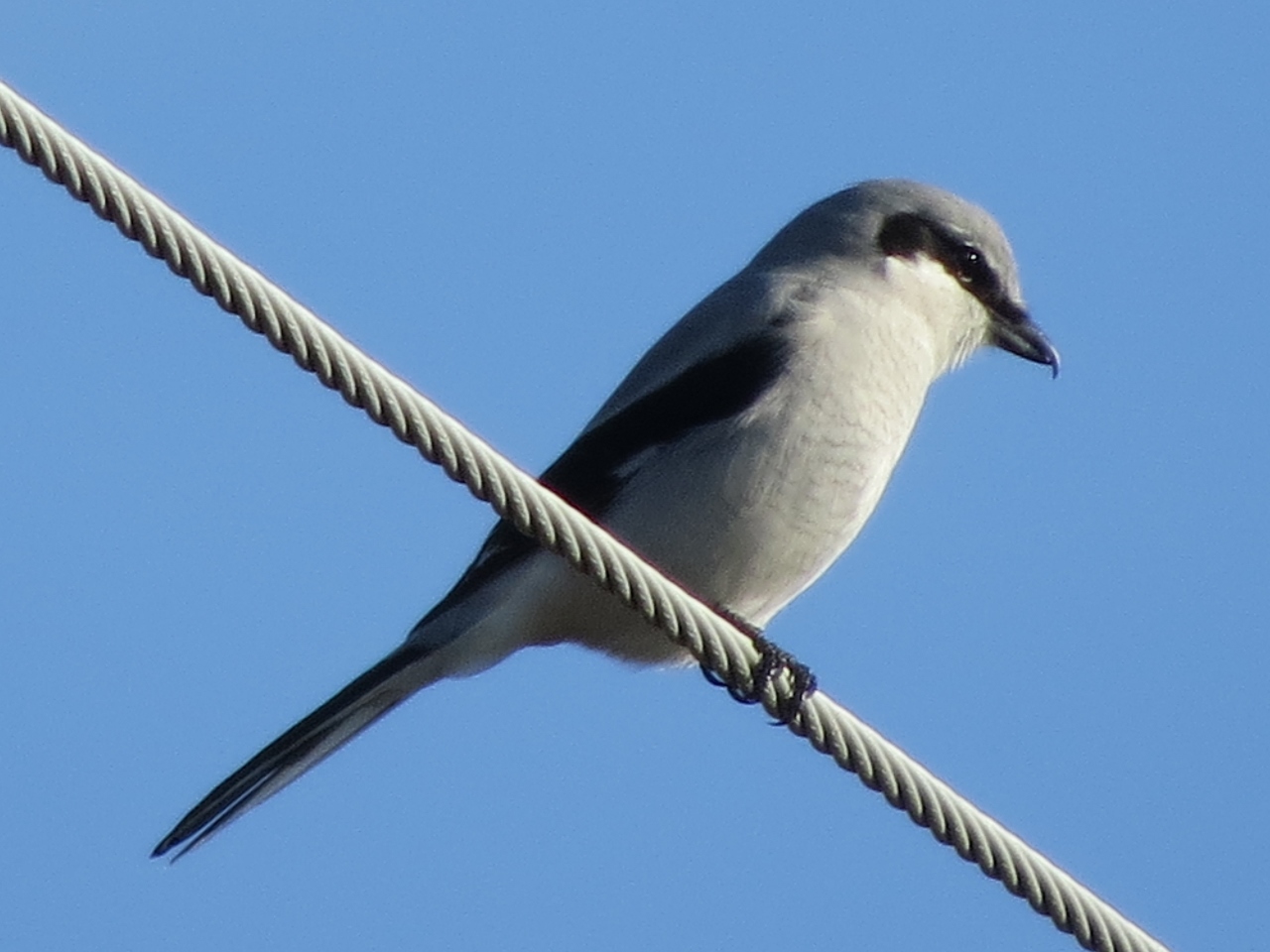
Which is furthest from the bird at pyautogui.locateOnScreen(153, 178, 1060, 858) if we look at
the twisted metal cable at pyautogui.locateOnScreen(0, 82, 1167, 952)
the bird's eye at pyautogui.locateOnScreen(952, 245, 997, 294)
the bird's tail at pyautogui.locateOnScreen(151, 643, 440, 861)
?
the twisted metal cable at pyautogui.locateOnScreen(0, 82, 1167, 952)

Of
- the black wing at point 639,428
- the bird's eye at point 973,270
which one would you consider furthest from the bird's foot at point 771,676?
the bird's eye at point 973,270

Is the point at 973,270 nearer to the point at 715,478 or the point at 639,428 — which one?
the point at 639,428

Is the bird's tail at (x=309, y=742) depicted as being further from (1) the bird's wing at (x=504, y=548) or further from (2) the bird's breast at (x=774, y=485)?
(2) the bird's breast at (x=774, y=485)

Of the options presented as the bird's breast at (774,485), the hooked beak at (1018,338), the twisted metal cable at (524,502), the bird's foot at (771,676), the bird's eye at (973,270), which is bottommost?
the twisted metal cable at (524,502)

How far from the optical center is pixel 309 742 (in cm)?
532

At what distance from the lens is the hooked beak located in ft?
20.1

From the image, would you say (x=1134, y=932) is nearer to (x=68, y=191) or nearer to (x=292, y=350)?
(x=292, y=350)

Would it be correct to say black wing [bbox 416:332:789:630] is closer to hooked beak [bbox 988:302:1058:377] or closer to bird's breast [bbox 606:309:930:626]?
bird's breast [bbox 606:309:930:626]

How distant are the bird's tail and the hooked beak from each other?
1.74 meters

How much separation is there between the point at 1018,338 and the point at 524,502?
2.94 m

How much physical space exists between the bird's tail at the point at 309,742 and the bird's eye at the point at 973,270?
1.72 meters

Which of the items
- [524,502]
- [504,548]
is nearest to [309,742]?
[504,548]

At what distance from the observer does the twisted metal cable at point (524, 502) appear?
9.95 ft

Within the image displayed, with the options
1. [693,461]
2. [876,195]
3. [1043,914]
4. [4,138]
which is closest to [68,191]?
[4,138]
